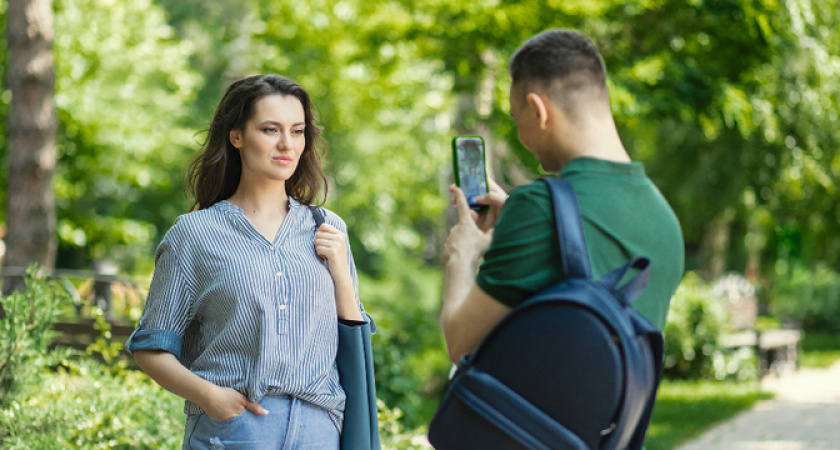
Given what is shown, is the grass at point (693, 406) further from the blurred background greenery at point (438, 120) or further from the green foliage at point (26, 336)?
the green foliage at point (26, 336)

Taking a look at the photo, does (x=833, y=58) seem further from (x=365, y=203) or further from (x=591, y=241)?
(x=365, y=203)

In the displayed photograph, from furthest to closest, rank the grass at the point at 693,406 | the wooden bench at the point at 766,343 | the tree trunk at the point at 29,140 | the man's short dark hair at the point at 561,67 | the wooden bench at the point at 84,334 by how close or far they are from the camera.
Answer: the wooden bench at the point at 766,343 → the tree trunk at the point at 29,140 → the grass at the point at 693,406 → the wooden bench at the point at 84,334 → the man's short dark hair at the point at 561,67

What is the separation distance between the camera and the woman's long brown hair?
265 centimetres

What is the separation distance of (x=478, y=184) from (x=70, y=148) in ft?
46.7

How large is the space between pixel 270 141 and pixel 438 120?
21980 mm

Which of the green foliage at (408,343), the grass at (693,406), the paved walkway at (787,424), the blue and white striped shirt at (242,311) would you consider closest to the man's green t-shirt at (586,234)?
the blue and white striped shirt at (242,311)

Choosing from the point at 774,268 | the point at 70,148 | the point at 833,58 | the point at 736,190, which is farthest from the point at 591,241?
the point at 774,268

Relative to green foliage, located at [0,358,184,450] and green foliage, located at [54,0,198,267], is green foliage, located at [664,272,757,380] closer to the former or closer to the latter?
green foliage, located at [54,0,198,267]

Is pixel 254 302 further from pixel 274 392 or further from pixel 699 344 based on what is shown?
pixel 699 344

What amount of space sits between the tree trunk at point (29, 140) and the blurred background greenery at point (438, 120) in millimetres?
387

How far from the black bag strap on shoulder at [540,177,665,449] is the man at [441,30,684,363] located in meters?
0.02

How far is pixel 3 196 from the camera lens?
14828 mm

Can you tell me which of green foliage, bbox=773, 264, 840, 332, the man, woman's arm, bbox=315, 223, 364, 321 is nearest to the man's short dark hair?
the man

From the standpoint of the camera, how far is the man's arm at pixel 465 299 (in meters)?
1.86
